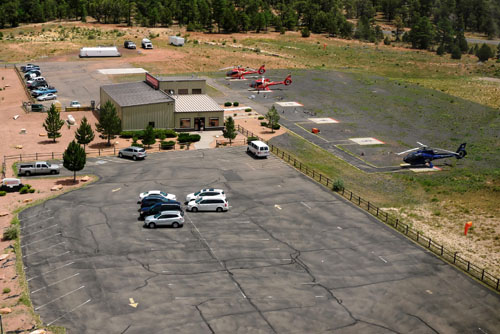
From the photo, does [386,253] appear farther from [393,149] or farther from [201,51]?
[201,51]

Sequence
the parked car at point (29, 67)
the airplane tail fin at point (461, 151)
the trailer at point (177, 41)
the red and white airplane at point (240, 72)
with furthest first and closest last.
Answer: the trailer at point (177, 41) → the red and white airplane at point (240, 72) → the parked car at point (29, 67) → the airplane tail fin at point (461, 151)

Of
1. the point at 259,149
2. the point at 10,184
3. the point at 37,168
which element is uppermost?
the point at 259,149

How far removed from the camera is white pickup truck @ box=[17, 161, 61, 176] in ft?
233

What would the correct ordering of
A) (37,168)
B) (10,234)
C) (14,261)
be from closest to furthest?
(14,261) < (10,234) < (37,168)

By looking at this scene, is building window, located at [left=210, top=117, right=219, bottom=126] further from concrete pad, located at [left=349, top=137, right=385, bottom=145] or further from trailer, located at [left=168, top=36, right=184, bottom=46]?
trailer, located at [left=168, top=36, right=184, bottom=46]

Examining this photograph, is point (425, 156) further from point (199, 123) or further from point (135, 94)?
point (135, 94)

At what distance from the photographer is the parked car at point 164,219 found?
2226 inches

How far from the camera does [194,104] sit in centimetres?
9838

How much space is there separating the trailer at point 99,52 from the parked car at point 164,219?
107 metres

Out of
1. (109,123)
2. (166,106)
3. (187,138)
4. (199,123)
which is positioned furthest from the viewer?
(199,123)

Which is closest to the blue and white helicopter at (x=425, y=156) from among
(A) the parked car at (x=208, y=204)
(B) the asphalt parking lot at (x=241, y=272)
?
(B) the asphalt parking lot at (x=241, y=272)

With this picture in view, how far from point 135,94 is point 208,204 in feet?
142

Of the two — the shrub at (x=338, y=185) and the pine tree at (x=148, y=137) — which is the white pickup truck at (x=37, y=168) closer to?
the pine tree at (x=148, y=137)

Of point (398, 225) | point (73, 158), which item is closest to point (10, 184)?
point (73, 158)
